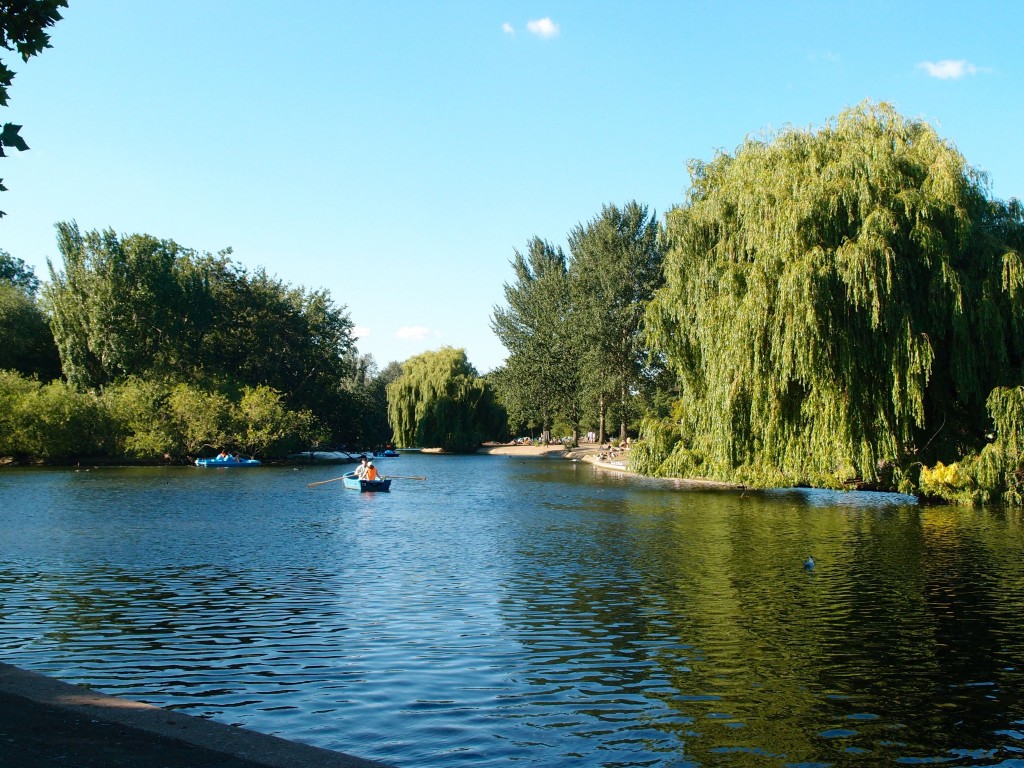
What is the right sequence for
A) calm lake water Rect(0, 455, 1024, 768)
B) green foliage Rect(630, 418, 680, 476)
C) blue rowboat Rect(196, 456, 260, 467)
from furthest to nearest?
blue rowboat Rect(196, 456, 260, 467), green foliage Rect(630, 418, 680, 476), calm lake water Rect(0, 455, 1024, 768)

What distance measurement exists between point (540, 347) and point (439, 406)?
14.2 metres

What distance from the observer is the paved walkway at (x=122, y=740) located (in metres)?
5.24

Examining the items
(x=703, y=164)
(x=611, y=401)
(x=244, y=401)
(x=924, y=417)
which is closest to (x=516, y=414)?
(x=611, y=401)

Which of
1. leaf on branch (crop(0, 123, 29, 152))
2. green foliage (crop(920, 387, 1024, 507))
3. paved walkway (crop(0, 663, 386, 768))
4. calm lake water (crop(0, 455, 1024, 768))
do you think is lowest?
calm lake water (crop(0, 455, 1024, 768))

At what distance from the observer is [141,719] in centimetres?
605

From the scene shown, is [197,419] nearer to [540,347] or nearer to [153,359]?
[153,359]

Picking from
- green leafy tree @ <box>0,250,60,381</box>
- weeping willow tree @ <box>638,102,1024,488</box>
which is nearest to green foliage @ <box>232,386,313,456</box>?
green leafy tree @ <box>0,250,60,381</box>

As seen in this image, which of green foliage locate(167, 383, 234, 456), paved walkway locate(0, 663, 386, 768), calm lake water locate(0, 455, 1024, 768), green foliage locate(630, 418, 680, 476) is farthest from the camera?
green foliage locate(167, 383, 234, 456)

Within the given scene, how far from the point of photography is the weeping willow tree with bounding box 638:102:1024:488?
76.4ft

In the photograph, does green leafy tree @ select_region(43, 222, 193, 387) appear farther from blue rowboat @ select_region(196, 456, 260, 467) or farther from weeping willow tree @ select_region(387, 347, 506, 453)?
weeping willow tree @ select_region(387, 347, 506, 453)

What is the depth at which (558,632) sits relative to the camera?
1129cm

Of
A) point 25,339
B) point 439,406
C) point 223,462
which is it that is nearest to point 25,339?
point 25,339

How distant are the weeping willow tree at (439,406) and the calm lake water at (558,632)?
5790 cm

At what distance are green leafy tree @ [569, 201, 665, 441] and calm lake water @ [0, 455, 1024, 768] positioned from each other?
36419mm
